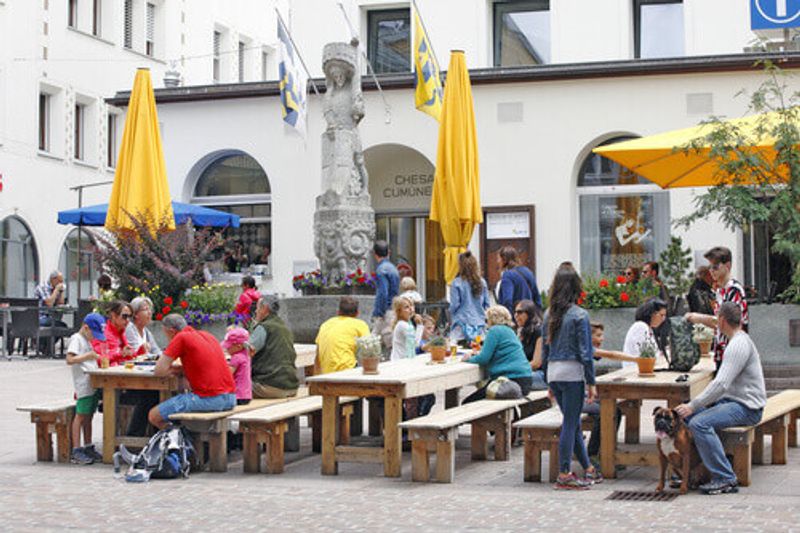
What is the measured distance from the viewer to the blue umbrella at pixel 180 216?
2425 cm

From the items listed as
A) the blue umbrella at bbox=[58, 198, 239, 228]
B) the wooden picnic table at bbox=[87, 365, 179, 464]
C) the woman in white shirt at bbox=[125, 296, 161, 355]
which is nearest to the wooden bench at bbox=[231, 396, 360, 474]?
the wooden picnic table at bbox=[87, 365, 179, 464]

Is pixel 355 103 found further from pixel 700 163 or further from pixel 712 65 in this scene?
pixel 712 65

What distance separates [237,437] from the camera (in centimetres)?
1386

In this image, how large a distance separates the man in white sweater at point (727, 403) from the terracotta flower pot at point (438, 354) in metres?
3.09

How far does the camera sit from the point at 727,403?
1077 cm

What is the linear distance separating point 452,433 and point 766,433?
9.07 feet

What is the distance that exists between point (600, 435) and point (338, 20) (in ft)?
60.2

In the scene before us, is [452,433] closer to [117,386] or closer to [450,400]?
[450,400]

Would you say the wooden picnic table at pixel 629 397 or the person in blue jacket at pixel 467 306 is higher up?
the person in blue jacket at pixel 467 306

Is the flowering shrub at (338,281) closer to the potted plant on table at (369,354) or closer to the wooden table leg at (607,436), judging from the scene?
the potted plant on table at (369,354)

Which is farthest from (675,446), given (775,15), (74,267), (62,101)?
(74,267)

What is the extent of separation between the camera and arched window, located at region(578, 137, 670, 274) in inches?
965

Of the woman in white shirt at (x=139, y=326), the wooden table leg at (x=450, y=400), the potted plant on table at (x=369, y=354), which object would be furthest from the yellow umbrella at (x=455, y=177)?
the potted plant on table at (x=369, y=354)

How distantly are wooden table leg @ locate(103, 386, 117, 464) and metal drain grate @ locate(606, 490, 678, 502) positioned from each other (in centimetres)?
469
